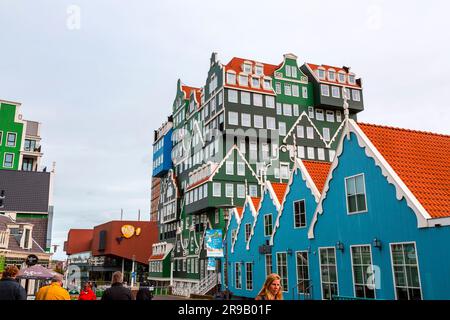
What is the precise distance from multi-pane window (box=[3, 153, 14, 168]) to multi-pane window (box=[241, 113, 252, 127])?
1217 inches

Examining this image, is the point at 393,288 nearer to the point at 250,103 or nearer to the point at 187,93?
the point at 250,103

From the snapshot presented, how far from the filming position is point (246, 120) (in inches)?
2036

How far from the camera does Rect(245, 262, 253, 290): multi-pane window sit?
30312 millimetres

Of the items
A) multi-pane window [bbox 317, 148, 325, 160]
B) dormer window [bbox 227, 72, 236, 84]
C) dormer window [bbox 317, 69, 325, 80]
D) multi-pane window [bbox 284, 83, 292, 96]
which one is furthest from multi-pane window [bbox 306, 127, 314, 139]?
dormer window [bbox 227, 72, 236, 84]

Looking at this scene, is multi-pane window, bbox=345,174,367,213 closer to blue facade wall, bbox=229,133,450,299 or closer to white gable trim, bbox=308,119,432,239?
blue facade wall, bbox=229,133,450,299

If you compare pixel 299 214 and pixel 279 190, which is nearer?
pixel 299 214

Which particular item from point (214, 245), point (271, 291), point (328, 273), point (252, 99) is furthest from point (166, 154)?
point (271, 291)

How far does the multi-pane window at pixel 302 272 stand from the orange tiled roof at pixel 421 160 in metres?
7.72

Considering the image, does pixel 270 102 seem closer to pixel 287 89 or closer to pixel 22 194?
pixel 287 89

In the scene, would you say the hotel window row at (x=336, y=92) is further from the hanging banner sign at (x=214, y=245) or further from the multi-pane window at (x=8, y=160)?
the multi-pane window at (x=8, y=160)

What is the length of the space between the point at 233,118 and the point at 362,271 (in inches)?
1378
